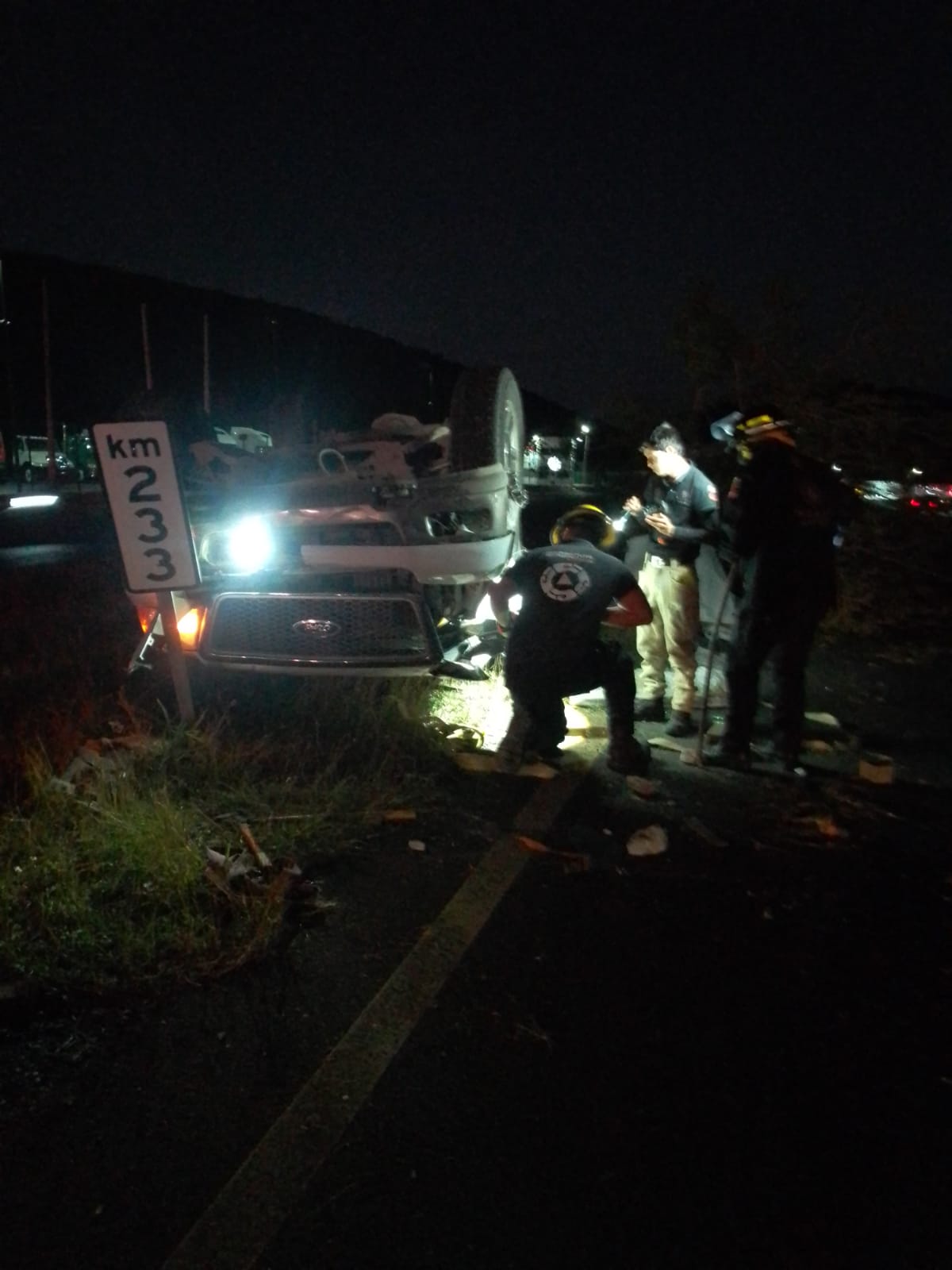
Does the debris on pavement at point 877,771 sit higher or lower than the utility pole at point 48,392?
lower

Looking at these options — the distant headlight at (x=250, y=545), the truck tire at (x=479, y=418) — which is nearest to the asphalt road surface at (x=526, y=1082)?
the distant headlight at (x=250, y=545)

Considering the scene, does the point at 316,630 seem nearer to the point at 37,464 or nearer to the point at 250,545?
the point at 250,545

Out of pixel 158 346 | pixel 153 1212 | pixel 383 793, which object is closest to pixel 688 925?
pixel 383 793

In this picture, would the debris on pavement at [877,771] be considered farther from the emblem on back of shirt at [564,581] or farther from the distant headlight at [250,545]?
the distant headlight at [250,545]

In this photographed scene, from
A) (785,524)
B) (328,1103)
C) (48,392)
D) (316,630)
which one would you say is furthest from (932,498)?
(48,392)

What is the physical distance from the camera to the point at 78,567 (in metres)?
15.0

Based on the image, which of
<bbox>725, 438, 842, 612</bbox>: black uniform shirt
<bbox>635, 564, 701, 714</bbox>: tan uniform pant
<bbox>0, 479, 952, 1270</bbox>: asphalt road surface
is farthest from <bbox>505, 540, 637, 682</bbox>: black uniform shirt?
<bbox>0, 479, 952, 1270</bbox>: asphalt road surface

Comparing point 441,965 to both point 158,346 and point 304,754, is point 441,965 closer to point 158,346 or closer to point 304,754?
point 304,754

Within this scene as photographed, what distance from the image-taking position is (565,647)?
557 cm

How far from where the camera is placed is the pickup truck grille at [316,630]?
561 cm

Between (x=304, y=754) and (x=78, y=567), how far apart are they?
1098cm

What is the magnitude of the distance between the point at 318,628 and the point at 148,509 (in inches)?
42.4

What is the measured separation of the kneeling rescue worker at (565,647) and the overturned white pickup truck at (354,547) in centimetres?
45

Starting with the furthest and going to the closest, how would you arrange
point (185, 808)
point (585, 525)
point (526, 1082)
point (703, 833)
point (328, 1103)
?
point (585, 525) → point (703, 833) → point (185, 808) → point (526, 1082) → point (328, 1103)
